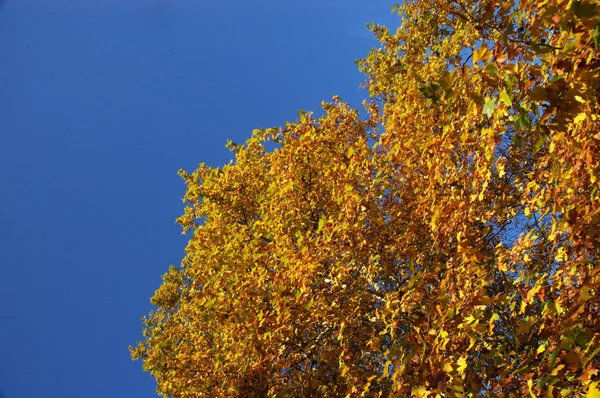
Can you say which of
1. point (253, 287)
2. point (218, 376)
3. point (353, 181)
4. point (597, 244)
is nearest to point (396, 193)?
point (353, 181)

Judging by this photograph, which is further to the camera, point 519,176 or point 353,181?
point 519,176

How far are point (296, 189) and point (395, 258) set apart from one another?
10.9 feet

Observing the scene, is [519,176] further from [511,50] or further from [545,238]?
[511,50]

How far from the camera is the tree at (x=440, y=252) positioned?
3.69 metres

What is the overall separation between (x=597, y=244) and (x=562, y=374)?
5.88 feet

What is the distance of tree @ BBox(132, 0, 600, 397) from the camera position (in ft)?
12.1

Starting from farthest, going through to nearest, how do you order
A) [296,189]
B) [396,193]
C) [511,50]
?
[296,189] → [396,193] → [511,50]

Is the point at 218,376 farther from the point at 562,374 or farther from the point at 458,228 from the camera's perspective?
the point at 562,374

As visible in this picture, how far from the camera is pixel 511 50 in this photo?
3.31m

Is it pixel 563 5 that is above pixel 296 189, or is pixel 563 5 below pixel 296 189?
below

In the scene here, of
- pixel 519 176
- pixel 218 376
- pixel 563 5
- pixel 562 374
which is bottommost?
pixel 562 374

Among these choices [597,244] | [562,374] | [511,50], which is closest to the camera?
[511,50]

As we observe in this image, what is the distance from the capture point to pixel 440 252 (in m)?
7.75

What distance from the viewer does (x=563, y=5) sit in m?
3.50
